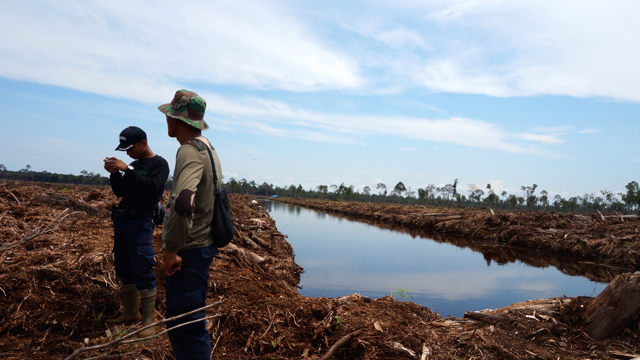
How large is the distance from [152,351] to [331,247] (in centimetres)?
1223

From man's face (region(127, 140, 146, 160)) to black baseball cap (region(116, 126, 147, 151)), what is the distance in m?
0.03

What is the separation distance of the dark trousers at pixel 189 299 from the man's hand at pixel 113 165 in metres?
1.29

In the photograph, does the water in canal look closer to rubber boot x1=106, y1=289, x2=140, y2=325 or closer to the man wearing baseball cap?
rubber boot x1=106, y1=289, x2=140, y2=325

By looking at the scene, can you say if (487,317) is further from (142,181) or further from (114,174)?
(114,174)

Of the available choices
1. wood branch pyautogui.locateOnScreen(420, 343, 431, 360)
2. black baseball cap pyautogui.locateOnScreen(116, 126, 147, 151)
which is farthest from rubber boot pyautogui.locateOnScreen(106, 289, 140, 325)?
wood branch pyautogui.locateOnScreen(420, 343, 431, 360)

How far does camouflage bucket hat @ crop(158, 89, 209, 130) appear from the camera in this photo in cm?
265

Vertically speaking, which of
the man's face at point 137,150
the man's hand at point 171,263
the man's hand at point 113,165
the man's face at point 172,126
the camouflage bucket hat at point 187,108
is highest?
the camouflage bucket hat at point 187,108

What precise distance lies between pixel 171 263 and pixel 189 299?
346mm

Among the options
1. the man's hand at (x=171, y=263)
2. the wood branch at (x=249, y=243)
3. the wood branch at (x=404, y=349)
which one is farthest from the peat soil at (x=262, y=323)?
the wood branch at (x=249, y=243)

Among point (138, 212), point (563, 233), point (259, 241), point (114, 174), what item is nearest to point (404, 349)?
point (138, 212)

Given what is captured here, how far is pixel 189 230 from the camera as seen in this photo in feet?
7.91

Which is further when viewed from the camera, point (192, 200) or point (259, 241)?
point (259, 241)

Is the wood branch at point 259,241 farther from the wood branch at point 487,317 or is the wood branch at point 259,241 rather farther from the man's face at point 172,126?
the man's face at point 172,126

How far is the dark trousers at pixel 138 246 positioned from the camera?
342cm
